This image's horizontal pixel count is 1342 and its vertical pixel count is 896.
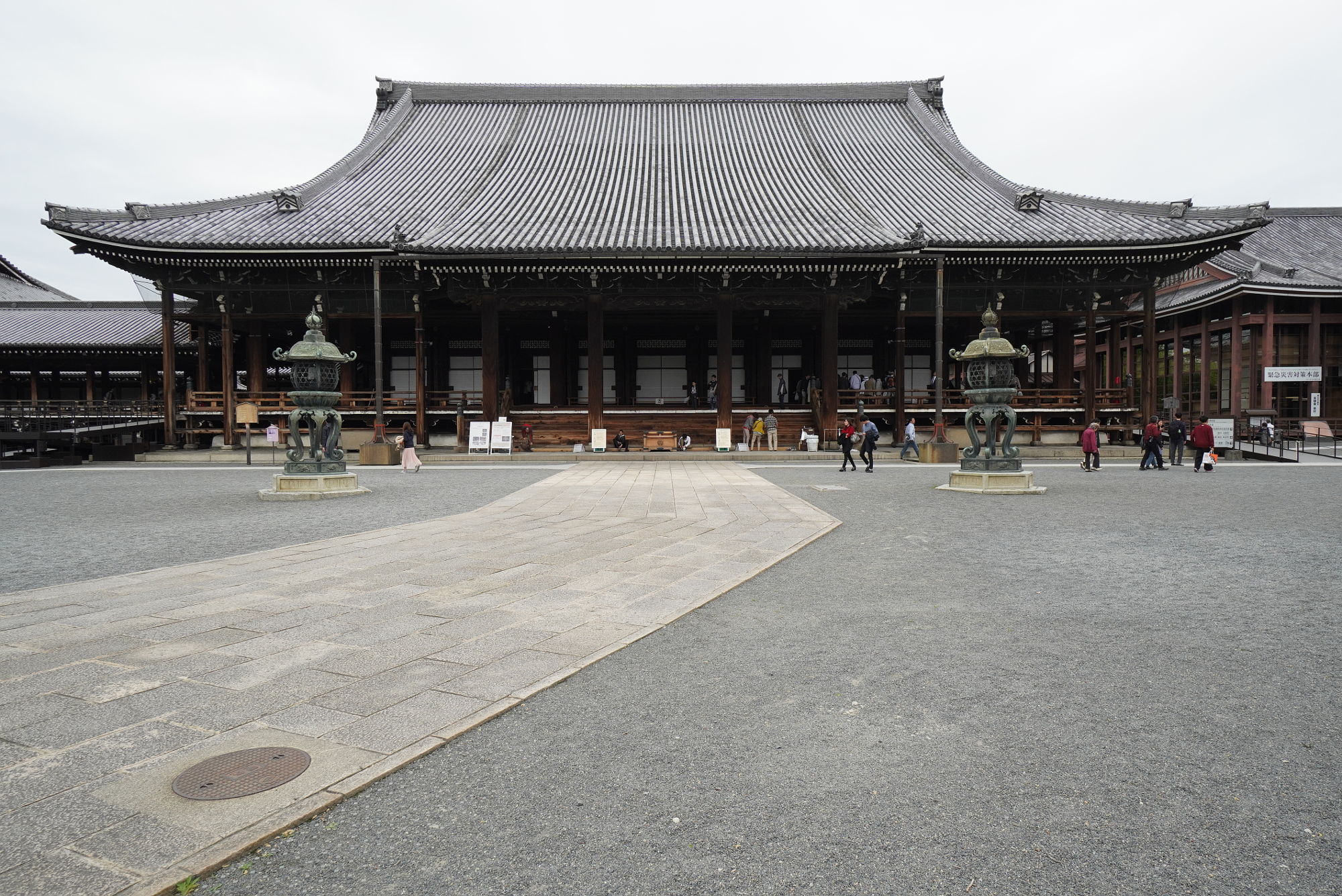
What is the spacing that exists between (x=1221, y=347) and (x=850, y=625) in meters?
33.8

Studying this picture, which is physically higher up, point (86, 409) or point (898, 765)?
point (86, 409)

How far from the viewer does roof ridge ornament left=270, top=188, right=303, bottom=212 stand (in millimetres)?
22719

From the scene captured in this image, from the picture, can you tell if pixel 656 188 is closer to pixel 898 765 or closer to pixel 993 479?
pixel 993 479

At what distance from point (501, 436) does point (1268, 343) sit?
28.5 m

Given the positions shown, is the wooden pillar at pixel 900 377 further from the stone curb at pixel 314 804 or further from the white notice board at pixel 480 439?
the stone curb at pixel 314 804

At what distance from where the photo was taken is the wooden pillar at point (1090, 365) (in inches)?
865

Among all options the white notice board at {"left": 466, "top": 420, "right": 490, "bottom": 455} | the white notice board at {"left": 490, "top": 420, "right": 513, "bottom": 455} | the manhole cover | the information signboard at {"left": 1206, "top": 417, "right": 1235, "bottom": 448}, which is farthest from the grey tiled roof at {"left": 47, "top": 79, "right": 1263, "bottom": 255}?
the manhole cover

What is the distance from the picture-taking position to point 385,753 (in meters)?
2.77

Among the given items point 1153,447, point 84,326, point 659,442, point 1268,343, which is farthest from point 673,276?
point 84,326

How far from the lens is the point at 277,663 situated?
3.77 metres

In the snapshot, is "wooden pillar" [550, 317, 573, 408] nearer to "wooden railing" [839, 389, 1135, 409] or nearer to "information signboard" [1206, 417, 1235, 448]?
"wooden railing" [839, 389, 1135, 409]

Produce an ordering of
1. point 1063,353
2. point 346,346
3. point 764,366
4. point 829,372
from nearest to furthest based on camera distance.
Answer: point 829,372 < point 346,346 < point 1063,353 < point 764,366

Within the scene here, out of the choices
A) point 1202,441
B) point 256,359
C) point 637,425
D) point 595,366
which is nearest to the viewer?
point 1202,441

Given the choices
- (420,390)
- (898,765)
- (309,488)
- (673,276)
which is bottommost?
(898,765)
